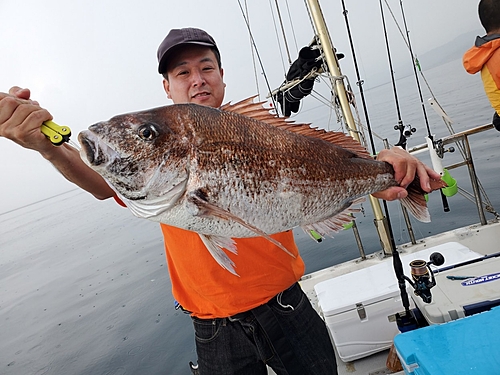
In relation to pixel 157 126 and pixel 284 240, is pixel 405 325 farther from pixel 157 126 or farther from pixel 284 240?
pixel 157 126

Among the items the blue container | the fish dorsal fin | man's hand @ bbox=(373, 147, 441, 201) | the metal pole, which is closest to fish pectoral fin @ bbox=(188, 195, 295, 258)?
the fish dorsal fin

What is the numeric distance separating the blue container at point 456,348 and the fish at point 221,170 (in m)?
0.88

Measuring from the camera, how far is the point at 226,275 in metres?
1.92

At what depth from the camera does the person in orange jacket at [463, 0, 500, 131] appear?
3.63m

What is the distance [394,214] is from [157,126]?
9.65 meters

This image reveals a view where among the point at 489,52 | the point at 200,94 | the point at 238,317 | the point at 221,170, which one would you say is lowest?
the point at 238,317

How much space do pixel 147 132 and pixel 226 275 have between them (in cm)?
99

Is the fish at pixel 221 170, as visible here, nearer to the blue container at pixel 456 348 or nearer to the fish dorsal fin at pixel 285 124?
the fish dorsal fin at pixel 285 124

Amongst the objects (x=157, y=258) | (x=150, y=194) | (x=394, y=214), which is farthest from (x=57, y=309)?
(x=150, y=194)

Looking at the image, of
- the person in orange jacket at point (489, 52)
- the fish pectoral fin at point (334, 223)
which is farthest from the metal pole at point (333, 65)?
the fish pectoral fin at point (334, 223)

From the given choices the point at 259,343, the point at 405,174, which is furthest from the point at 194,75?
the point at 259,343

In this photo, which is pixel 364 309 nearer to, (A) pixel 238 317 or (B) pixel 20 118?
(A) pixel 238 317

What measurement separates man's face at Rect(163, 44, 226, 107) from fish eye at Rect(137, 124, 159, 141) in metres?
0.80

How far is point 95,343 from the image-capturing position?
782 centimetres
